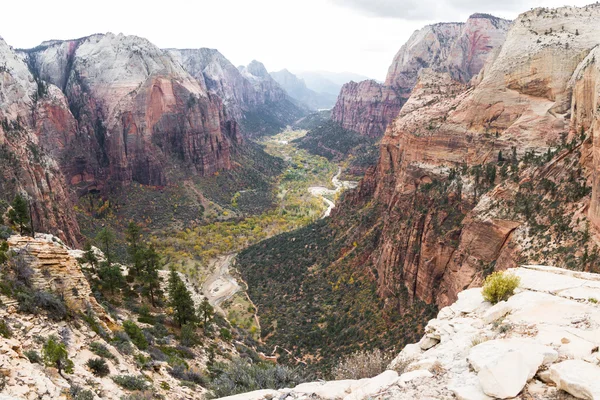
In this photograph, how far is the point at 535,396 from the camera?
752 centimetres

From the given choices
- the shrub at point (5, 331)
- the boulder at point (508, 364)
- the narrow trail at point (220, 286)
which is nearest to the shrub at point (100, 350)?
the shrub at point (5, 331)

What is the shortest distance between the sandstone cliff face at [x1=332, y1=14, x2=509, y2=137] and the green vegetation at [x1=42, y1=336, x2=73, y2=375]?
16295 centimetres

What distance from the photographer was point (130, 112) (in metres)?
105

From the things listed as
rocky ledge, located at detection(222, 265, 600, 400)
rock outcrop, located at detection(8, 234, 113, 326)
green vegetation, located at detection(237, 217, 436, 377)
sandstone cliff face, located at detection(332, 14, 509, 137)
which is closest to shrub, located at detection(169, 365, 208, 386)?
rock outcrop, located at detection(8, 234, 113, 326)

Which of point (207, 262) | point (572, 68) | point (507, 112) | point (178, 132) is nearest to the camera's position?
point (572, 68)

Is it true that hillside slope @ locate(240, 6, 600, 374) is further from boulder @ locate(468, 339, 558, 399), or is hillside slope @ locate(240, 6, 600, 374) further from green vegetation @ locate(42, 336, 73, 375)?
green vegetation @ locate(42, 336, 73, 375)

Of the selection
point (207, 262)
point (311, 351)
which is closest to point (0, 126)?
point (207, 262)

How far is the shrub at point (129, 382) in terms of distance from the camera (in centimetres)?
1580

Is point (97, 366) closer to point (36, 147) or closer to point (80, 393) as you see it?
point (80, 393)

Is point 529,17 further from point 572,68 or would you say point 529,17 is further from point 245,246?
point 245,246

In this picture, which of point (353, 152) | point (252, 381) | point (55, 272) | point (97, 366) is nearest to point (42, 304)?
point (55, 272)

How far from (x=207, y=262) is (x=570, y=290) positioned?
70.0 meters

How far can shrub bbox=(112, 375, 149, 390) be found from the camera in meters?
15.8

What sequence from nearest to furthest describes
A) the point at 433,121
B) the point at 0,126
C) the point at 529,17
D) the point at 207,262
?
the point at 529,17 < the point at 433,121 < the point at 0,126 < the point at 207,262
